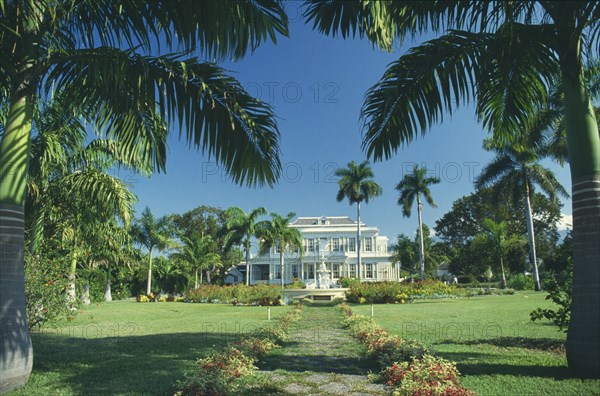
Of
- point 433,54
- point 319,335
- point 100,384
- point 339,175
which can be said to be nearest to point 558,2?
point 433,54

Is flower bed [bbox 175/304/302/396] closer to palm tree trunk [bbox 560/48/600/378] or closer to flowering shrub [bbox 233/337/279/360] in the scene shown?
flowering shrub [bbox 233/337/279/360]

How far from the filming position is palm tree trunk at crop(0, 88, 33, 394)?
460cm

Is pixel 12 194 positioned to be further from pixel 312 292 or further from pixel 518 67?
pixel 312 292

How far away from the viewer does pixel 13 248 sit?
4.75m

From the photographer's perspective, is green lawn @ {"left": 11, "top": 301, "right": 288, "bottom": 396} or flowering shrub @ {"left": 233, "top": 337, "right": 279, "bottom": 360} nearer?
green lawn @ {"left": 11, "top": 301, "right": 288, "bottom": 396}

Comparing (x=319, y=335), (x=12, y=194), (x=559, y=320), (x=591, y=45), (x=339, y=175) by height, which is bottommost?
(x=319, y=335)

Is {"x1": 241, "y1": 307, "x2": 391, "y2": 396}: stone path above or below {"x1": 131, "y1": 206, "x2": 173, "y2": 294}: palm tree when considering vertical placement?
below

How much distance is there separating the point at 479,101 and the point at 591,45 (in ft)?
5.87

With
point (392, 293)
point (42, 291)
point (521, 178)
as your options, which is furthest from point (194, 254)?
point (42, 291)

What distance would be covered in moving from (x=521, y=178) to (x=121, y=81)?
108ft

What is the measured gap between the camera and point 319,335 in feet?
35.9

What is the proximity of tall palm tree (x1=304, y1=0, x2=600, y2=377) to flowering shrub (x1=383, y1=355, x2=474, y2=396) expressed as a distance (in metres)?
1.50

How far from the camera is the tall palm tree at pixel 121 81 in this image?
4.52m

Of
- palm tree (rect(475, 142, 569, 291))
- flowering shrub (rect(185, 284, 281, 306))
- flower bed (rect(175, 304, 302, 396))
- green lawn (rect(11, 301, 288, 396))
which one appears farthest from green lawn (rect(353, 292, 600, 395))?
palm tree (rect(475, 142, 569, 291))
